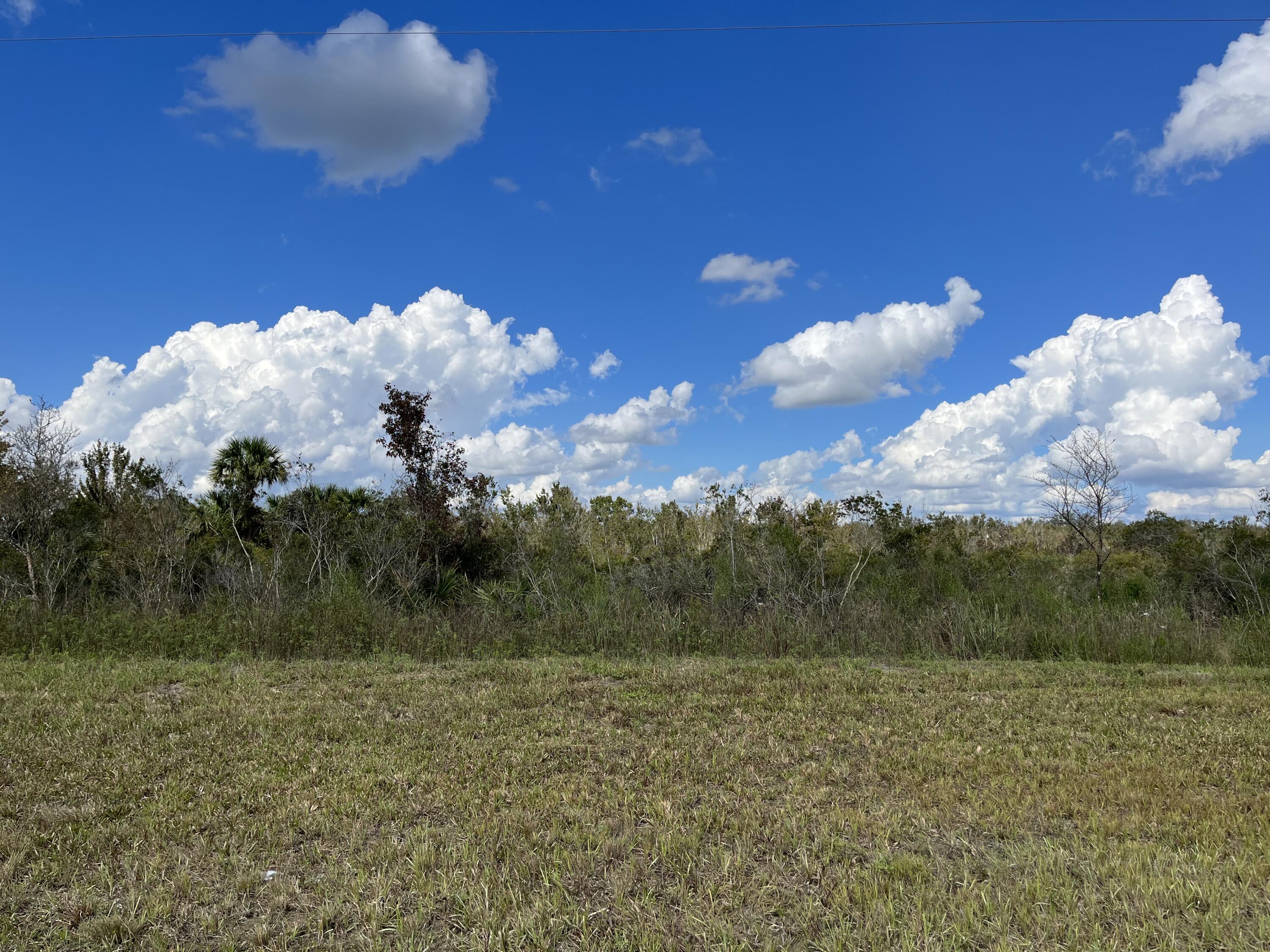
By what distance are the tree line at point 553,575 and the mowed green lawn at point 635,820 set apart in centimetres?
339

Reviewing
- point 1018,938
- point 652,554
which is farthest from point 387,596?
point 1018,938

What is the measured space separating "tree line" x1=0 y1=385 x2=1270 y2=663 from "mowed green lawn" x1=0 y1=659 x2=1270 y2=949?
339 centimetres

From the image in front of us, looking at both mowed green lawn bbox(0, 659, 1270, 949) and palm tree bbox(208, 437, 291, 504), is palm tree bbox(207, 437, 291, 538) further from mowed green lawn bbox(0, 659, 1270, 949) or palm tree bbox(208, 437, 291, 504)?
mowed green lawn bbox(0, 659, 1270, 949)

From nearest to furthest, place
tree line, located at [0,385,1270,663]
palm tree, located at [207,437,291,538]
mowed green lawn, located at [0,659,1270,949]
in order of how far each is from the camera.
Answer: mowed green lawn, located at [0,659,1270,949]
tree line, located at [0,385,1270,663]
palm tree, located at [207,437,291,538]

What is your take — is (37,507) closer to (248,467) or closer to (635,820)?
(248,467)

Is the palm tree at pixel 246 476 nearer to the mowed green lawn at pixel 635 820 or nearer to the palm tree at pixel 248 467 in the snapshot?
the palm tree at pixel 248 467

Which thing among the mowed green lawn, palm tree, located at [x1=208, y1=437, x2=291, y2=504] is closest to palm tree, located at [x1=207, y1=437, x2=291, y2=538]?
palm tree, located at [x1=208, y1=437, x2=291, y2=504]

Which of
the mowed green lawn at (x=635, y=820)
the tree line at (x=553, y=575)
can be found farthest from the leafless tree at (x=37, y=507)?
the mowed green lawn at (x=635, y=820)

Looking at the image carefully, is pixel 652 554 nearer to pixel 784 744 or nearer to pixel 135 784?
pixel 784 744

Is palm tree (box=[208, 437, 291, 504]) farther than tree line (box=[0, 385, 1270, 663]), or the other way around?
palm tree (box=[208, 437, 291, 504])

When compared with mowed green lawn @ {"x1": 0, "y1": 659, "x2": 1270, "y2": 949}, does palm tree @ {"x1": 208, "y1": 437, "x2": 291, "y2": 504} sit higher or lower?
higher

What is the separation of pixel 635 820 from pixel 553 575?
11.5 meters

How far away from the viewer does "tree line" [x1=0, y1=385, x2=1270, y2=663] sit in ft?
37.7

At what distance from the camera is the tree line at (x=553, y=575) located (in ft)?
→ 37.7
